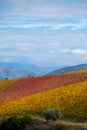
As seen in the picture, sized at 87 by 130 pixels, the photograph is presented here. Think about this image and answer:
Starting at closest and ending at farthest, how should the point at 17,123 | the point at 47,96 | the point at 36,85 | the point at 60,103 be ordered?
the point at 17,123 → the point at 60,103 → the point at 47,96 → the point at 36,85

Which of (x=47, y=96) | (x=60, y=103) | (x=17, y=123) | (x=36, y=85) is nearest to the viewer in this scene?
(x=17, y=123)

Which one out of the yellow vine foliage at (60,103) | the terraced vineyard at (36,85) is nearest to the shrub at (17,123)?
the yellow vine foliage at (60,103)

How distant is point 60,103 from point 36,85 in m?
25.2

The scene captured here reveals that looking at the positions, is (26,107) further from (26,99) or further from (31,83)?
(31,83)

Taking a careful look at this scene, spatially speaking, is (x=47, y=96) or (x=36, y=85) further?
(x=36, y=85)

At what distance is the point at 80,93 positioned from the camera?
69625 millimetres

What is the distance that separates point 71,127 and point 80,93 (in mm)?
22723

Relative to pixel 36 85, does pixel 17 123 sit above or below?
below

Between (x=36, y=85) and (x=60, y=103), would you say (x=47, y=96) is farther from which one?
(x=36, y=85)

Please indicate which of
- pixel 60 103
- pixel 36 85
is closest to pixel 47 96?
pixel 60 103

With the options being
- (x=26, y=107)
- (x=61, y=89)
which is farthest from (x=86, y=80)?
(x=26, y=107)

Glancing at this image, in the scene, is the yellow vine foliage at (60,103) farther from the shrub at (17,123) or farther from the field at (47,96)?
the shrub at (17,123)

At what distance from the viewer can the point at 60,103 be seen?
214 ft

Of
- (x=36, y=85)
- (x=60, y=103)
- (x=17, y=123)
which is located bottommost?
(x=17, y=123)
